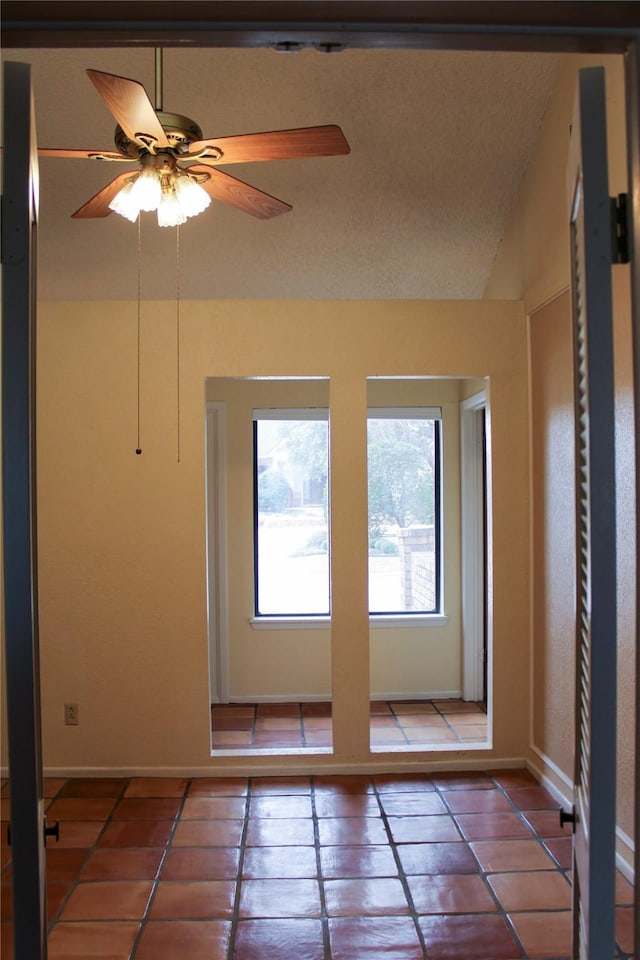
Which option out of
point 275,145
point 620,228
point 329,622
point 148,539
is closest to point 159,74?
point 275,145

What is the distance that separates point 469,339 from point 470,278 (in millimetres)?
925

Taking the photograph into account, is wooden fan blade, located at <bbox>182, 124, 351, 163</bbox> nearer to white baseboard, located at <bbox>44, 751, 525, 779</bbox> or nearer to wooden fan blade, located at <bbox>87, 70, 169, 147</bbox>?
wooden fan blade, located at <bbox>87, 70, 169, 147</bbox>

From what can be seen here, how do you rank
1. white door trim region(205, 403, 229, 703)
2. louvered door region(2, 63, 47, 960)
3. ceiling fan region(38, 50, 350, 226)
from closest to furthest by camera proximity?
louvered door region(2, 63, 47, 960) → ceiling fan region(38, 50, 350, 226) → white door trim region(205, 403, 229, 703)

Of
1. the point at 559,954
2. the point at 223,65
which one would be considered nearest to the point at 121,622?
the point at 559,954

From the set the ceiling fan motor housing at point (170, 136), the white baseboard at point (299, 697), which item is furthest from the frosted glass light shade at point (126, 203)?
the white baseboard at point (299, 697)

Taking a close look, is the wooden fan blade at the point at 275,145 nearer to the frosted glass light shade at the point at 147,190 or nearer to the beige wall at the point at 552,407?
the frosted glass light shade at the point at 147,190

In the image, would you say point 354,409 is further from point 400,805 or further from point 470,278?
point 400,805

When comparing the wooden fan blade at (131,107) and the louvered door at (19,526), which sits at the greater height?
the wooden fan blade at (131,107)

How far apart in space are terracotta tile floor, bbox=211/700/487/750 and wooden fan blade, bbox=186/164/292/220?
2.72 metres

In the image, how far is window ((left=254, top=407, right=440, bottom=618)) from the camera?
4980 millimetres

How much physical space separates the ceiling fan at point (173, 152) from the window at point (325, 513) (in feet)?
8.41

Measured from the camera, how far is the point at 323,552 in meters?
5.09

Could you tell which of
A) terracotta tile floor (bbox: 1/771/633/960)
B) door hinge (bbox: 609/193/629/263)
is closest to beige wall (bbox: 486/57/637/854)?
terracotta tile floor (bbox: 1/771/633/960)

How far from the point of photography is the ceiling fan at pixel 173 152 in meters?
2.03
